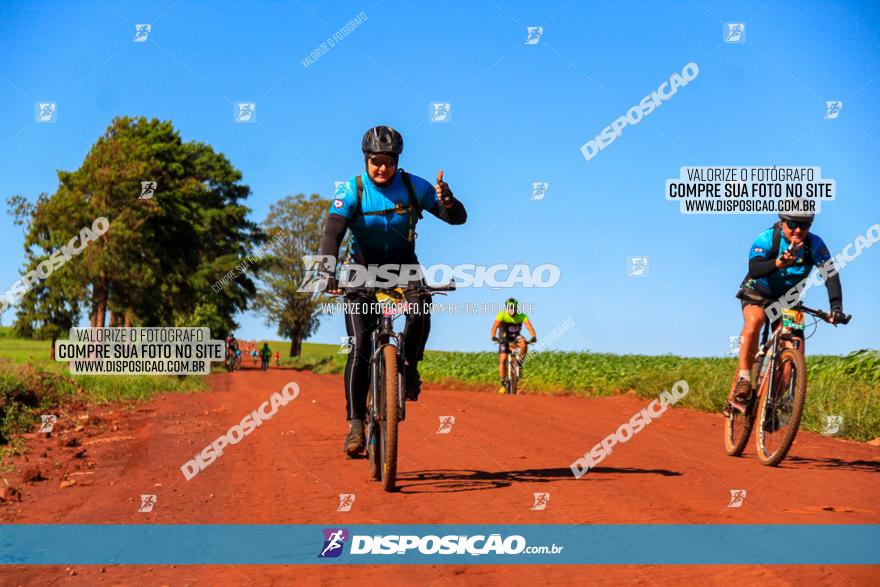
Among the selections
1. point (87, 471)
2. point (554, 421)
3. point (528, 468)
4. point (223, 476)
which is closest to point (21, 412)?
point (87, 471)

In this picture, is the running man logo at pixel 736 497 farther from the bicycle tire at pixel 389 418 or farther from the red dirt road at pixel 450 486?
the bicycle tire at pixel 389 418

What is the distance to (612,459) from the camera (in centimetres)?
875

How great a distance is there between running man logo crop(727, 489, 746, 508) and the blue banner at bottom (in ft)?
2.44

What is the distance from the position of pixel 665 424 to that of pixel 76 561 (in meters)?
9.05

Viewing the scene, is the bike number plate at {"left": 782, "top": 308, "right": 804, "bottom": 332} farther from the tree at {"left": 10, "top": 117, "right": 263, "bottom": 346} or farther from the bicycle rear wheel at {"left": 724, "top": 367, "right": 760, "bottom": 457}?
the tree at {"left": 10, "top": 117, "right": 263, "bottom": 346}

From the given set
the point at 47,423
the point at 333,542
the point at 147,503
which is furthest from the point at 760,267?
the point at 47,423

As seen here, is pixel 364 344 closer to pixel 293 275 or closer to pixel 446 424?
pixel 446 424

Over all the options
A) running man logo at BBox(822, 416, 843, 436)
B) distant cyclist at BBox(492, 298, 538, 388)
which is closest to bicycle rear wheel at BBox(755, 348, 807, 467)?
running man logo at BBox(822, 416, 843, 436)

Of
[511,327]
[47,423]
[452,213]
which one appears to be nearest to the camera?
[452,213]

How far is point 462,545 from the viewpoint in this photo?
5.21 meters

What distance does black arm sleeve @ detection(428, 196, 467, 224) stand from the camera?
7.37 metres

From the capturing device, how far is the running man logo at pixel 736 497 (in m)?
6.22

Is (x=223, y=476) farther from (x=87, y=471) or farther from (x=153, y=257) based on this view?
(x=153, y=257)

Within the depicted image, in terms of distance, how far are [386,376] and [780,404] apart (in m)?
4.07
